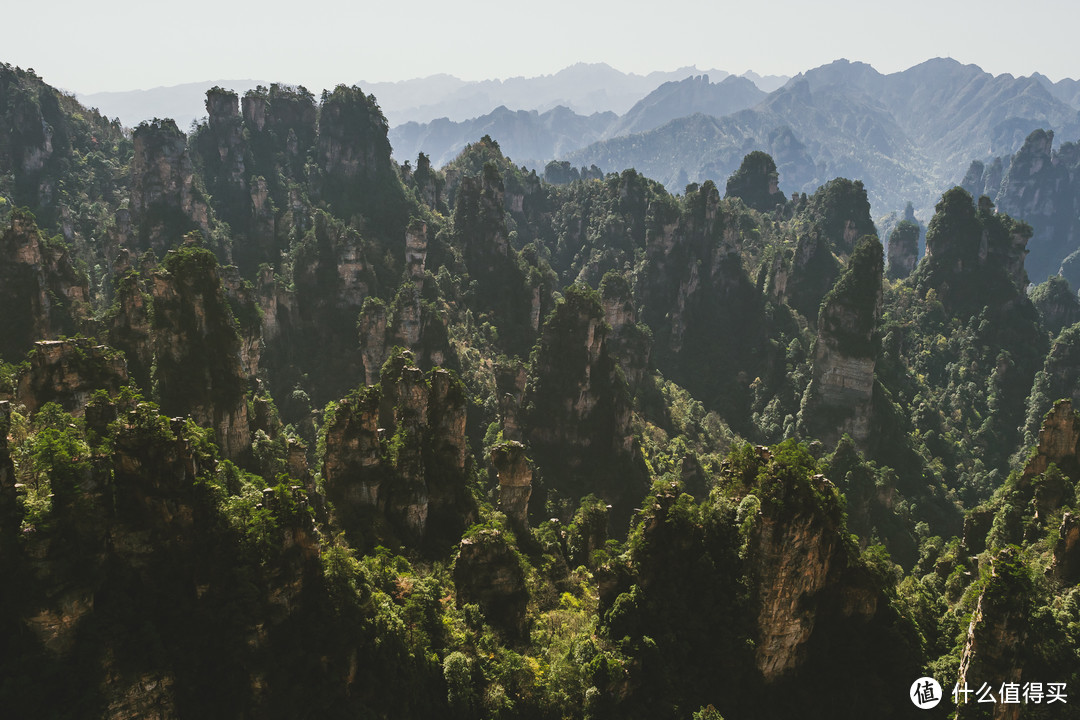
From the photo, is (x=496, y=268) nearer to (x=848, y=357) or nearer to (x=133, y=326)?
(x=848, y=357)

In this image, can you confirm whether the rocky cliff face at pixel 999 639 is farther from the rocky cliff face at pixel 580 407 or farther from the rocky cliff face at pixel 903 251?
the rocky cliff face at pixel 903 251

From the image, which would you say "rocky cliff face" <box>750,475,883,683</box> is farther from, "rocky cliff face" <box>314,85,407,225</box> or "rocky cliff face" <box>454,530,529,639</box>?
"rocky cliff face" <box>314,85,407,225</box>

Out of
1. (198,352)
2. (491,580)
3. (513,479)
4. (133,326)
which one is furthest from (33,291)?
(491,580)

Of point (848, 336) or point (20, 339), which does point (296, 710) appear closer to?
point (20, 339)

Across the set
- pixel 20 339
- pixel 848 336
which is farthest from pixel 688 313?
pixel 20 339

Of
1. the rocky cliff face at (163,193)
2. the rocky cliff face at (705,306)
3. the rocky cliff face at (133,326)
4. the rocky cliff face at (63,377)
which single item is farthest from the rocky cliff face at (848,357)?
the rocky cliff face at (63,377)
